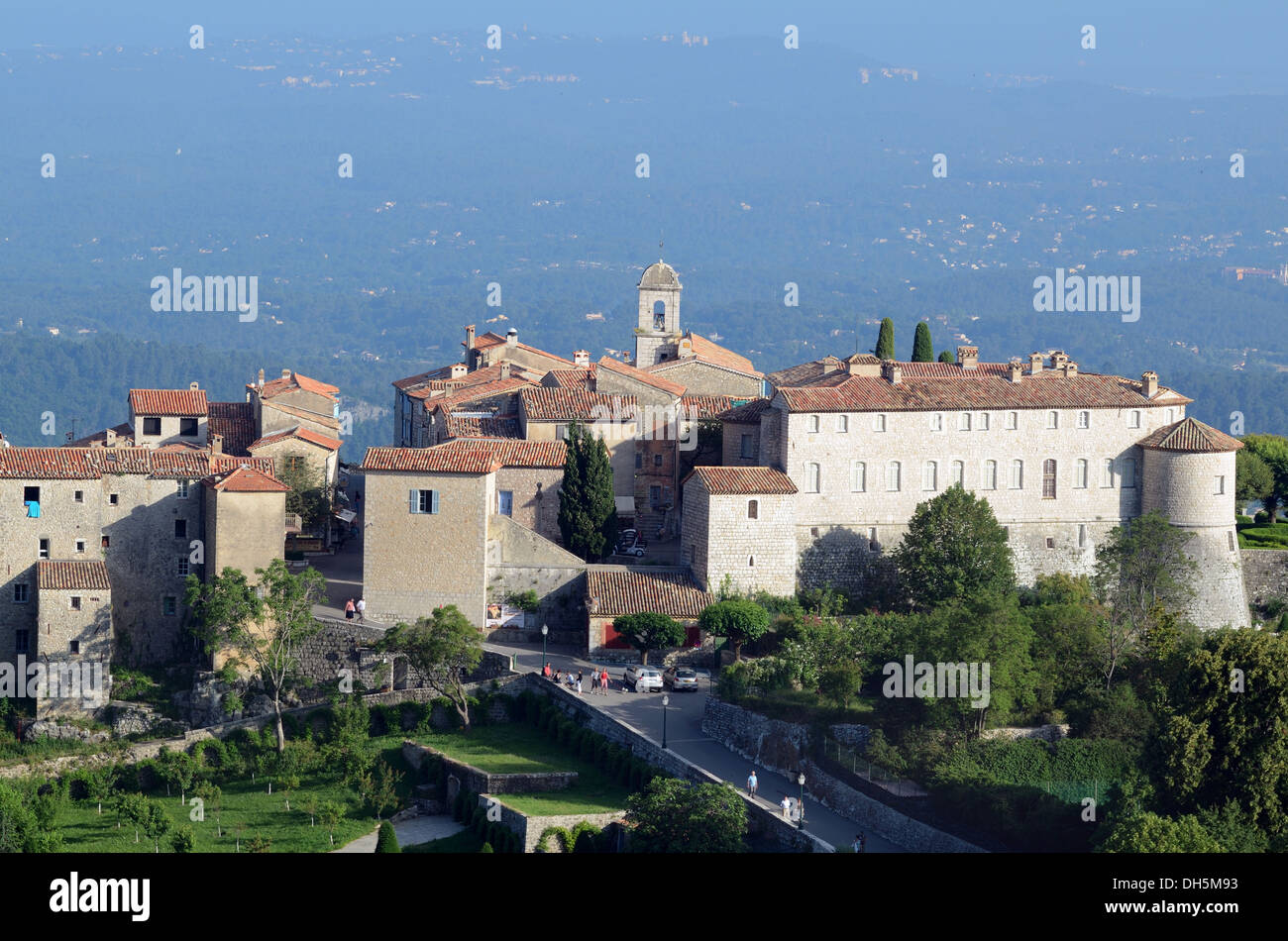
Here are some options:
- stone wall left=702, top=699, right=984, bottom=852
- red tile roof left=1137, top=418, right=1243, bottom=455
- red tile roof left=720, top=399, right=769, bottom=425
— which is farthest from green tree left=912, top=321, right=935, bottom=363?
stone wall left=702, top=699, right=984, bottom=852

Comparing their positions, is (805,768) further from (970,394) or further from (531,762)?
(970,394)

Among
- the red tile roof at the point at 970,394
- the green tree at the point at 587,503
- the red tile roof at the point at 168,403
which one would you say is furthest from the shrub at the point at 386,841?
the red tile roof at the point at 168,403

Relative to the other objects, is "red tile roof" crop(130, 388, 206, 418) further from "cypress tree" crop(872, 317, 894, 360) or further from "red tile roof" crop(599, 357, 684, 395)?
"cypress tree" crop(872, 317, 894, 360)

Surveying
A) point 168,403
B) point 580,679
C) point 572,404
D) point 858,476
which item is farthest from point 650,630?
point 168,403

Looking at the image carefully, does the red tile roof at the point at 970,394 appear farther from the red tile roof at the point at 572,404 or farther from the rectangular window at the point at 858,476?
the red tile roof at the point at 572,404

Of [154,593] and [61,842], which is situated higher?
[154,593]

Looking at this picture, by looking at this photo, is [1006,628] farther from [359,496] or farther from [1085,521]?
[359,496]
